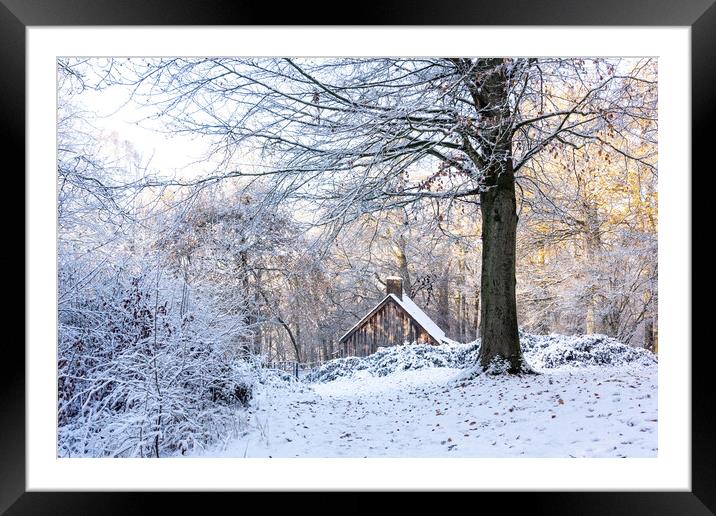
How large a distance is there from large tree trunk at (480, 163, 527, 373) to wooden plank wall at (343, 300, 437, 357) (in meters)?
4.45

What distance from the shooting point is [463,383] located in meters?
5.48

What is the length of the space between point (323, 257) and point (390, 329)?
13.9 feet

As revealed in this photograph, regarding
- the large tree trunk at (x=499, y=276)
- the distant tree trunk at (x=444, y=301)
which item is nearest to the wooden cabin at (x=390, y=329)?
A: the distant tree trunk at (x=444, y=301)

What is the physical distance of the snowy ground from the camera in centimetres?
366

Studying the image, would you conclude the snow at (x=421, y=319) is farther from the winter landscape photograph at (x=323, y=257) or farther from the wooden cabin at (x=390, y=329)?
the winter landscape photograph at (x=323, y=257)

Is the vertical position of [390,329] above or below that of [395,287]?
below

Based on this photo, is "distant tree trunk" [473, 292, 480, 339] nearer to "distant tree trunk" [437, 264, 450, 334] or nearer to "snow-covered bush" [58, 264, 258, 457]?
"distant tree trunk" [437, 264, 450, 334]

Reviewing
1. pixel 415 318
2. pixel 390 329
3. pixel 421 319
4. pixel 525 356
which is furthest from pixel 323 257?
pixel 421 319

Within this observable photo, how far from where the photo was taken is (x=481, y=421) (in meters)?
4.43

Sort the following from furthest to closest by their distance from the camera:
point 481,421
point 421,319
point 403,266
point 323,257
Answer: point 403,266 < point 421,319 < point 323,257 < point 481,421

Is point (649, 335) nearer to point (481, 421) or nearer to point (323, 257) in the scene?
point (481, 421)

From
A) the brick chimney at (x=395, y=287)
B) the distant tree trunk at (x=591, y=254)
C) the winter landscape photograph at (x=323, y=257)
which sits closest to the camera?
the winter landscape photograph at (x=323, y=257)

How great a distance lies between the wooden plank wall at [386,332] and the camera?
32.3ft
